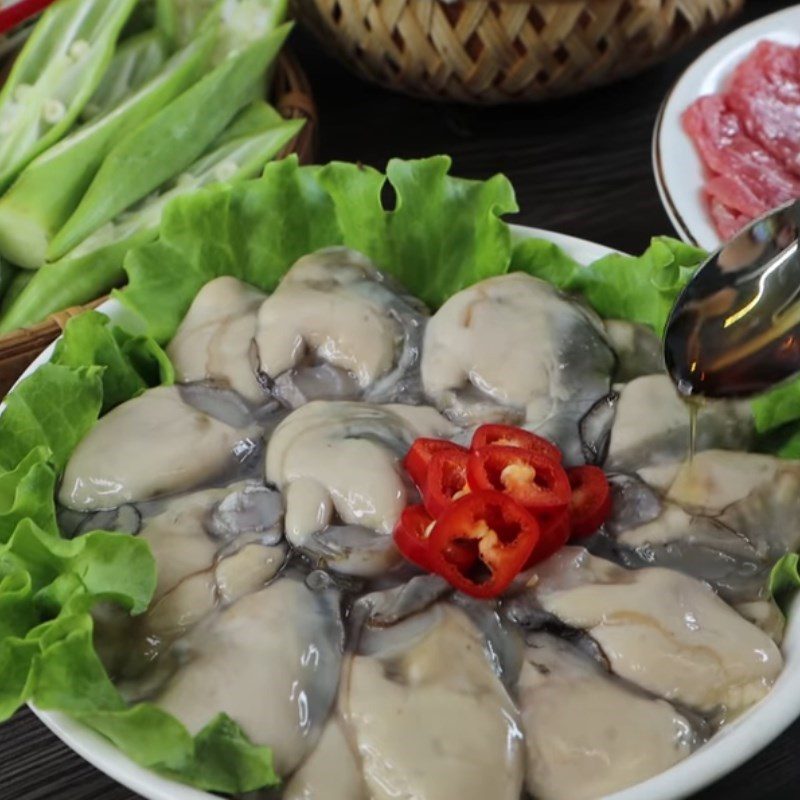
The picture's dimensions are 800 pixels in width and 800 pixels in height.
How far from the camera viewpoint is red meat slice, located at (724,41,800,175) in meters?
2.27

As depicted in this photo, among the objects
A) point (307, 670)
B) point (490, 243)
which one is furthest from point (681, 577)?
point (490, 243)

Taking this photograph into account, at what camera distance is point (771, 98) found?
2342 millimetres

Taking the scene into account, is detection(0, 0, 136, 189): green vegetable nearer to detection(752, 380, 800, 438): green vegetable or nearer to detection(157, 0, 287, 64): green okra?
detection(157, 0, 287, 64): green okra

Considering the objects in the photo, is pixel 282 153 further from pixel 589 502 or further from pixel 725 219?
pixel 589 502

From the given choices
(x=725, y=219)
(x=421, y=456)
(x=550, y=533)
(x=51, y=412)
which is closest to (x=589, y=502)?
(x=550, y=533)

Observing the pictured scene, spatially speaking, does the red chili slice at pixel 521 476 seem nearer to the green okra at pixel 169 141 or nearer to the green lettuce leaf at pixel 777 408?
the green lettuce leaf at pixel 777 408

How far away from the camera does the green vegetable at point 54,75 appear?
2221 mm

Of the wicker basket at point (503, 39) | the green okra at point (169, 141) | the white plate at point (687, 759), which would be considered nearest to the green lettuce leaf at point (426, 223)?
the green okra at point (169, 141)

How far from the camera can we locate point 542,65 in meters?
2.37

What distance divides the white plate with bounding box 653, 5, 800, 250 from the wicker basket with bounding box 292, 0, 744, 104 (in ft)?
0.23

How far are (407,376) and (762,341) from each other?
1.50ft

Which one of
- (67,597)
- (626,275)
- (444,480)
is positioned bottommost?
(626,275)

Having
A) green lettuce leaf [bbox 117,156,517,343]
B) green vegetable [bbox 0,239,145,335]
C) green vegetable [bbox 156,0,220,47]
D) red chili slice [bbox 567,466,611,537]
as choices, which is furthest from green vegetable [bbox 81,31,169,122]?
red chili slice [bbox 567,466,611,537]

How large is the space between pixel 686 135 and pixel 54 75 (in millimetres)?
1206
